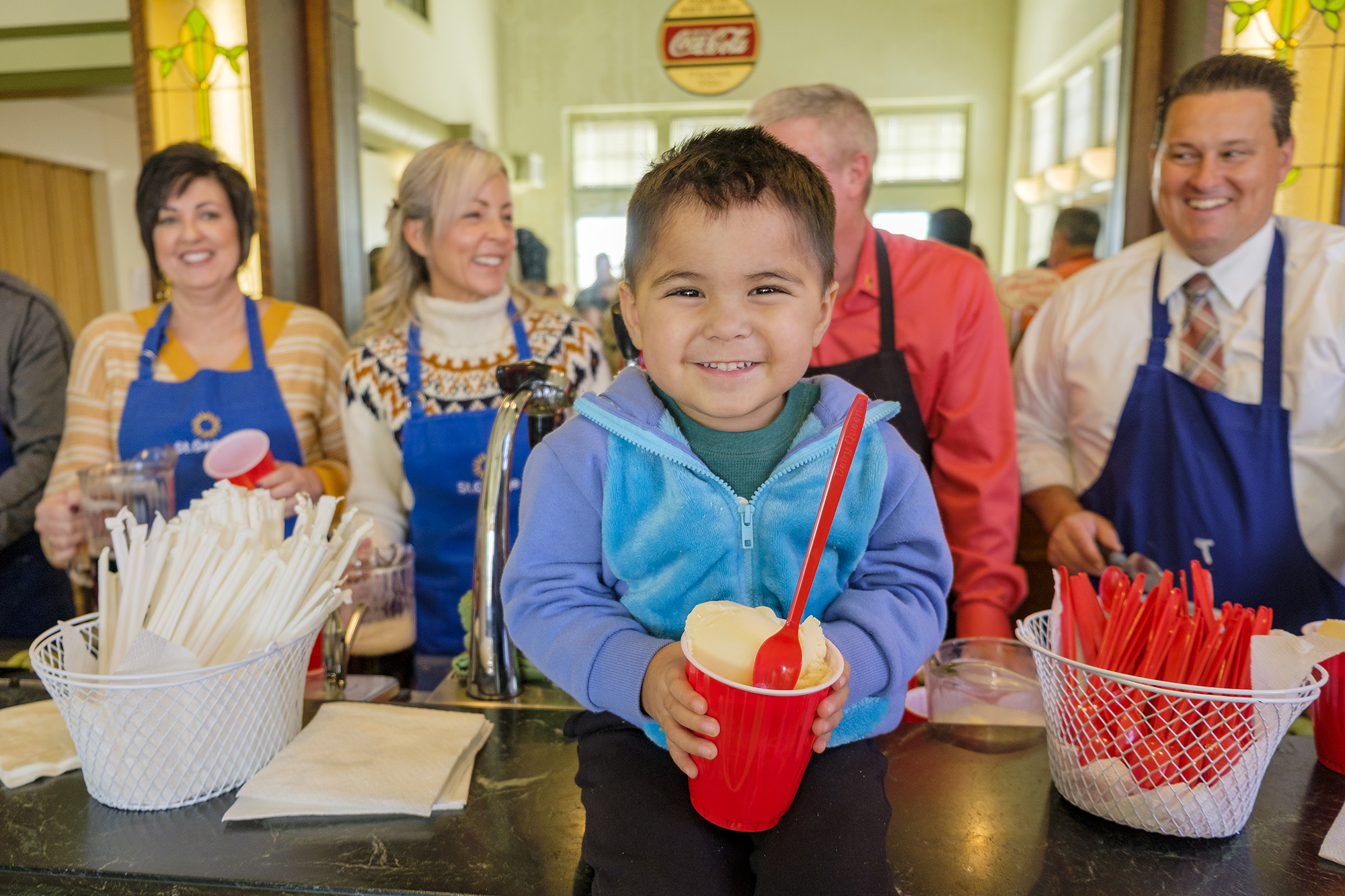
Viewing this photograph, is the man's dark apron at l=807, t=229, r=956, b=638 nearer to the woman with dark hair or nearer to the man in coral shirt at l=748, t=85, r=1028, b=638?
the man in coral shirt at l=748, t=85, r=1028, b=638

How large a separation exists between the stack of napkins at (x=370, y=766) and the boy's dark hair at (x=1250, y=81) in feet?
6.26

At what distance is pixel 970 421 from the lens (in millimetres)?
2072

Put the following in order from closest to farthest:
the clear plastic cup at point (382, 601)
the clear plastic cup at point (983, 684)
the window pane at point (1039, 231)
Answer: the clear plastic cup at point (983, 684) → the clear plastic cup at point (382, 601) → the window pane at point (1039, 231)

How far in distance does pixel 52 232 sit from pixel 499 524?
9.49 meters

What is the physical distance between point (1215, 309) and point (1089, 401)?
317 mm

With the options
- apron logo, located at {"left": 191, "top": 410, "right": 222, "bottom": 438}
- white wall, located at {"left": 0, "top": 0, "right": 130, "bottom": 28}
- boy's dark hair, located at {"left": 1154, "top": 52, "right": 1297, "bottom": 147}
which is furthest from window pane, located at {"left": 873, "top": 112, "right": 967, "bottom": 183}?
apron logo, located at {"left": 191, "top": 410, "right": 222, "bottom": 438}

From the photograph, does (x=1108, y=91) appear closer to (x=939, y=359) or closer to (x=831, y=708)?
(x=939, y=359)

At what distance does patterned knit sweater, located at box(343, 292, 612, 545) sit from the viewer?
2184mm

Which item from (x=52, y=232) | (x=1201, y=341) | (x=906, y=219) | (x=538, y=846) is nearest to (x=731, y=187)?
(x=538, y=846)

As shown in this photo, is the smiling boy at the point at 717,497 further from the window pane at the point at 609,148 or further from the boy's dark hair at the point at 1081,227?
the window pane at the point at 609,148

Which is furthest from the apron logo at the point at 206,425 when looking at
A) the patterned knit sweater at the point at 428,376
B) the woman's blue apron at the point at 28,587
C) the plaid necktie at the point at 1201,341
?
the plaid necktie at the point at 1201,341

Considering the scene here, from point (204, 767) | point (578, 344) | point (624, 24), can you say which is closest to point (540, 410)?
point (204, 767)

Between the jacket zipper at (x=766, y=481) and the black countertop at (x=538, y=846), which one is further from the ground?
the jacket zipper at (x=766, y=481)

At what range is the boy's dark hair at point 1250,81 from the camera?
73.7 inches
